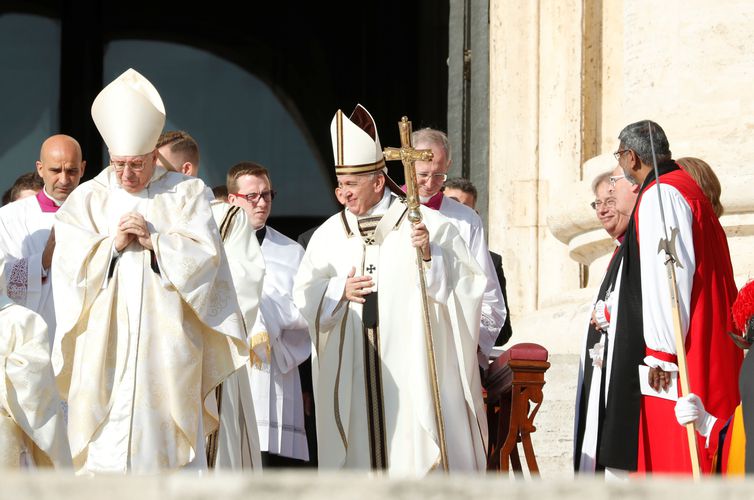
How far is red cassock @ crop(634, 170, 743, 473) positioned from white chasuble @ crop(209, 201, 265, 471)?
70.2 inches

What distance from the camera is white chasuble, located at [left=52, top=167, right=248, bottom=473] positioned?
19.5ft

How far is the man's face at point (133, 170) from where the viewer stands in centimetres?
615

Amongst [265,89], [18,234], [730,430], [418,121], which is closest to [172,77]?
[265,89]

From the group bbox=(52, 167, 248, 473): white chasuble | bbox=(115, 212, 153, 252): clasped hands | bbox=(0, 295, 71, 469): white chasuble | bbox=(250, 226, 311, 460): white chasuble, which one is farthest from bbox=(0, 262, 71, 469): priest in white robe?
bbox=(250, 226, 311, 460): white chasuble

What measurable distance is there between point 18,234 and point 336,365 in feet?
5.71

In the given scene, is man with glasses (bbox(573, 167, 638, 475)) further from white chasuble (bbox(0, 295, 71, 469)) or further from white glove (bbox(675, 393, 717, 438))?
white chasuble (bbox(0, 295, 71, 469))

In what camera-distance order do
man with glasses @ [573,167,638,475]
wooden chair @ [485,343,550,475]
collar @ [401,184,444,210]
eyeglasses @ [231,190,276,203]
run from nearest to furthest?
man with glasses @ [573,167,638,475]
wooden chair @ [485,343,550,475]
collar @ [401,184,444,210]
eyeglasses @ [231,190,276,203]

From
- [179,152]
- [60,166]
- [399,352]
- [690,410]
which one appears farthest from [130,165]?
[690,410]

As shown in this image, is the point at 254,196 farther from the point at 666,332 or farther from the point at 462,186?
the point at 666,332

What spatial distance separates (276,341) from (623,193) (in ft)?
6.37

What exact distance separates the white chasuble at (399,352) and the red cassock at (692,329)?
0.97m

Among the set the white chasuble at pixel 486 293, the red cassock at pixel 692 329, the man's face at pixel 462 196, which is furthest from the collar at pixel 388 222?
the man's face at pixel 462 196

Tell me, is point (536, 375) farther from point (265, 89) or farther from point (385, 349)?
point (265, 89)

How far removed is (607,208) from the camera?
620 centimetres
